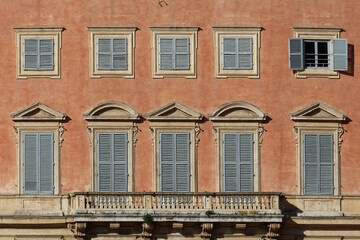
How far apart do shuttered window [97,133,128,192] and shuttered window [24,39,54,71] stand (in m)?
2.90

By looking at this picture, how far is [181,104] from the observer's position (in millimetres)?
46969

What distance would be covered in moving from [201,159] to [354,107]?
17.5ft

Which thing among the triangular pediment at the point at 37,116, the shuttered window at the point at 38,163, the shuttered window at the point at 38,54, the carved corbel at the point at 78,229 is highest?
the shuttered window at the point at 38,54

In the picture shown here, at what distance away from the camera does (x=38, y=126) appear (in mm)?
46938

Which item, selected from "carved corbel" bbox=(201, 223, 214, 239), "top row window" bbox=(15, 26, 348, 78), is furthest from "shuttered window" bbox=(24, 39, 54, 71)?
"carved corbel" bbox=(201, 223, 214, 239)

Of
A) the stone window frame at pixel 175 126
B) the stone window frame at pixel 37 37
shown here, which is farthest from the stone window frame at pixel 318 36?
the stone window frame at pixel 37 37

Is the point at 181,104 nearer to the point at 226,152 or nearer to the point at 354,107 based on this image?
the point at 226,152

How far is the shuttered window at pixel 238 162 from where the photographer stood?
4700 cm

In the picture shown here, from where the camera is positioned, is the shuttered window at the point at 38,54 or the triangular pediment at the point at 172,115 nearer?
the triangular pediment at the point at 172,115

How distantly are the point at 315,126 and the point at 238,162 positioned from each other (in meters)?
2.79

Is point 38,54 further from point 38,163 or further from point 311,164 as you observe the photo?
point 311,164

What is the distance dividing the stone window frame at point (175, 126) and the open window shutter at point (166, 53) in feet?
4.30

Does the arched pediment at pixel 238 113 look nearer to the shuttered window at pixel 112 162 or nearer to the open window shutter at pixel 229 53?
the open window shutter at pixel 229 53

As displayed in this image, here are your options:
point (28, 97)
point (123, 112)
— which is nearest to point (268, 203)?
point (123, 112)
